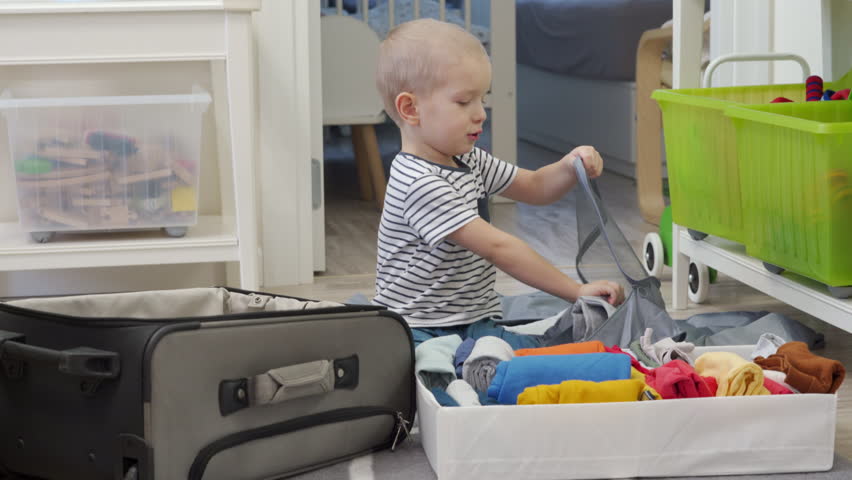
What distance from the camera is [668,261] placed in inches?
78.5

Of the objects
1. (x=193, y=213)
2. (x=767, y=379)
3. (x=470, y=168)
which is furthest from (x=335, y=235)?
(x=767, y=379)

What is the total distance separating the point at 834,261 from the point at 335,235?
1395 mm

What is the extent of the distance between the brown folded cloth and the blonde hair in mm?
531

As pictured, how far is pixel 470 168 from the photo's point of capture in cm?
141

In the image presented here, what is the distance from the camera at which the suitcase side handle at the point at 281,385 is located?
3.13 feet

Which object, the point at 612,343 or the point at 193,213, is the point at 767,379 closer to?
the point at 612,343

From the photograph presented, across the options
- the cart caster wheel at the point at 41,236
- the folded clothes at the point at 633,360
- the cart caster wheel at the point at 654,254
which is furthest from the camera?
the cart caster wheel at the point at 654,254

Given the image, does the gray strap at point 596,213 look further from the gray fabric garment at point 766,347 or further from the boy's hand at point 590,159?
the gray fabric garment at point 766,347

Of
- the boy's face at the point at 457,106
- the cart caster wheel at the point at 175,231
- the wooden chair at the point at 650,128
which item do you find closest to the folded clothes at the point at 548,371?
the boy's face at the point at 457,106

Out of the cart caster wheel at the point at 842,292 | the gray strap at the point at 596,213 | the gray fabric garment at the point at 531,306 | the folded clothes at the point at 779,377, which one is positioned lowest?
the gray fabric garment at the point at 531,306

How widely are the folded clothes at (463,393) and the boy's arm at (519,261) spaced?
22 cm

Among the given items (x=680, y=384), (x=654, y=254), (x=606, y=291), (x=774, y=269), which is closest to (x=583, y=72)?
(x=654, y=254)

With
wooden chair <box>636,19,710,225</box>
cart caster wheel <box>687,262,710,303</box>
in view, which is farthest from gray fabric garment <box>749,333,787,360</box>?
wooden chair <box>636,19,710,225</box>

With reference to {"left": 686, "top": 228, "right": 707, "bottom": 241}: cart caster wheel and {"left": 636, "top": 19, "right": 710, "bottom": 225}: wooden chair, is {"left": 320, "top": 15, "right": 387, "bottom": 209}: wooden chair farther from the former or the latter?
{"left": 686, "top": 228, "right": 707, "bottom": 241}: cart caster wheel
